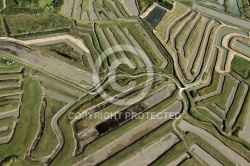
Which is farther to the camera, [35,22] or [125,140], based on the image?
[35,22]

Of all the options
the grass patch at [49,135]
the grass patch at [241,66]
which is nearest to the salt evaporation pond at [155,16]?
the grass patch at [241,66]

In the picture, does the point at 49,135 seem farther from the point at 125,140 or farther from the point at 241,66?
the point at 241,66

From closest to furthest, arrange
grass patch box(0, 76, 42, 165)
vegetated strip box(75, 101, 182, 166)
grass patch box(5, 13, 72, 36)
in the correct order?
grass patch box(0, 76, 42, 165), vegetated strip box(75, 101, 182, 166), grass patch box(5, 13, 72, 36)

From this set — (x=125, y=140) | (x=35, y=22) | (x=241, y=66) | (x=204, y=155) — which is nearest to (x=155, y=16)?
(x=241, y=66)

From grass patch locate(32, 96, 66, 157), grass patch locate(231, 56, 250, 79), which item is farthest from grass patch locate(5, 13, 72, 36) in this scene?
grass patch locate(231, 56, 250, 79)

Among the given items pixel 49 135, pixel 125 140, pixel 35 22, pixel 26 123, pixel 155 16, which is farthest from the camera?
pixel 155 16

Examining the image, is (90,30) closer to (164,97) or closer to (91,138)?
(164,97)

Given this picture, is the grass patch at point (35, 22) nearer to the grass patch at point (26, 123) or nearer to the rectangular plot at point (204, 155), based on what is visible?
the grass patch at point (26, 123)

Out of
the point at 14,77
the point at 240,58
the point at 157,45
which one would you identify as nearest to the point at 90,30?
the point at 157,45

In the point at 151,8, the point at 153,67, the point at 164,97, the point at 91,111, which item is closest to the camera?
the point at 91,111

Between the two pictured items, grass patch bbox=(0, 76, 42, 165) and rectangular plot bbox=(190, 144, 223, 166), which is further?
rectangular plot bbox=(190, 144, 223, 166)

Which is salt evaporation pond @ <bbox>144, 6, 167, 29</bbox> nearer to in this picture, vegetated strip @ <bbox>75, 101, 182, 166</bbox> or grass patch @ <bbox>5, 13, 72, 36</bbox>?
grass patch @ <bbox>5, 13, 72, 36</bbox>
